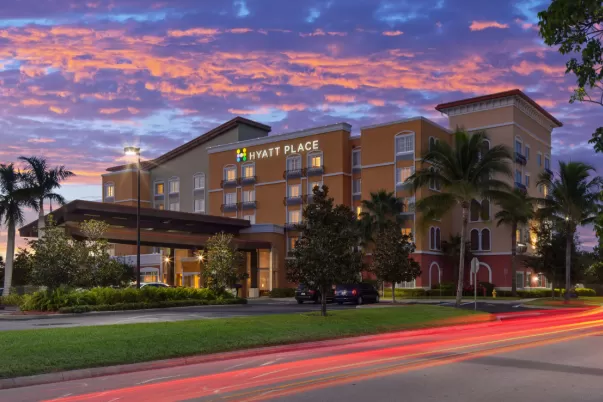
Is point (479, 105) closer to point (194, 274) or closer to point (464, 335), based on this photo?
point (194, 274)

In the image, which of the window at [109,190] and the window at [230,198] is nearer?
the window at [230,198]

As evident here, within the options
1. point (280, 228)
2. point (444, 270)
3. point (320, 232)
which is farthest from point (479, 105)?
point (320, 232)

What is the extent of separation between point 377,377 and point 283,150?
63271mm

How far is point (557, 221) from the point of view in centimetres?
5078

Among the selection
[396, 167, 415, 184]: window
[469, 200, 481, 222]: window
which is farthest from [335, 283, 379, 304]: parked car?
[469, 200, 481, 222]: window

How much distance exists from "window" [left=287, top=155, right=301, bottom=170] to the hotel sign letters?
590 millimetres

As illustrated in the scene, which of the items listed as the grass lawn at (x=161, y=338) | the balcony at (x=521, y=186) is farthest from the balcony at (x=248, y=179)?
the grass lawn at (x=161, y=338)

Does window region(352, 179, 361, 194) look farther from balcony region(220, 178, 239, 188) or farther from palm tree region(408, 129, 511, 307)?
palm tree region(408, 129, 511, 307)

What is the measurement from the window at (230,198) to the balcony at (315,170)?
11.7m

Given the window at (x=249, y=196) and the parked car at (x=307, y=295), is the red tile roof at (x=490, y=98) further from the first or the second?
the parked car at (x=307, y=295)

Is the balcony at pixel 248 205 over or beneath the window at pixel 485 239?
over

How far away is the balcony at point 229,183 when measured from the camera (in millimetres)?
78969

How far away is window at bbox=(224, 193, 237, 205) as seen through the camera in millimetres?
79125

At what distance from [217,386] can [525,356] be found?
8283mm
